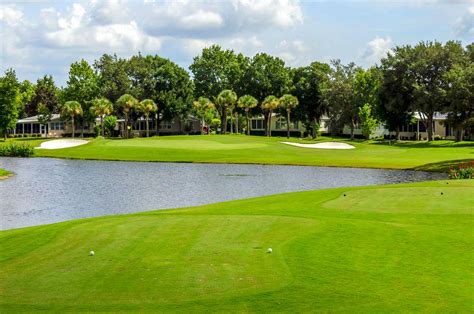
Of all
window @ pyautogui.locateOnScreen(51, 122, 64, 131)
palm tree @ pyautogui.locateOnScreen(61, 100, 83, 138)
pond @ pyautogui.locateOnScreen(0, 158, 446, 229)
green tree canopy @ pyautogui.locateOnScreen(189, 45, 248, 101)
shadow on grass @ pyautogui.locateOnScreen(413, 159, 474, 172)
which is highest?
green tree canopy @ pyautogui.locateOnScreen(189, 45, 248, 101)

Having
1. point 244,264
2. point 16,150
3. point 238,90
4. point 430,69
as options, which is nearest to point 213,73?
point 238,90

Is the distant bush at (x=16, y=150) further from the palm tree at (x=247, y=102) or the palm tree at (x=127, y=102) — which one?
the palm tree at (x=247, y=102)

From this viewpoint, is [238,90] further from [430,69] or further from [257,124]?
[430,69]

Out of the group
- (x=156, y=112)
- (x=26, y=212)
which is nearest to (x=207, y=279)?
(x=26, y=212)

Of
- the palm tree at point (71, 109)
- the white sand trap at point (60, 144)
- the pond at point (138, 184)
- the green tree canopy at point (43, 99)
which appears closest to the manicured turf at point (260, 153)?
the white sand trap at point (60, 144)

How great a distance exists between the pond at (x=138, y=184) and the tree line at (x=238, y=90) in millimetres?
53034

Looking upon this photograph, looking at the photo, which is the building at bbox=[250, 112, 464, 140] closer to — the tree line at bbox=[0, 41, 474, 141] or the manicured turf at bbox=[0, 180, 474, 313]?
the tree line at bbox=[0, 41, 474, 141]

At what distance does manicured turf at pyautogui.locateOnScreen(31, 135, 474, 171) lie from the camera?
7594cm

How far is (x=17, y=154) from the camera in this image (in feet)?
311

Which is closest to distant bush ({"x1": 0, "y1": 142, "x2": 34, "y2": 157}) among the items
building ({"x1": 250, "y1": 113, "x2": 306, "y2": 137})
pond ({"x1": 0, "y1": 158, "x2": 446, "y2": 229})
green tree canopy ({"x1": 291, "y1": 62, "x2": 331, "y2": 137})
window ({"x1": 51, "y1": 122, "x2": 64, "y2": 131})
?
pond ({"x1": 0, "y1": 158, "x2": 446, "y2": 229})

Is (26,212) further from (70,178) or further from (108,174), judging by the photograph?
(108,174)

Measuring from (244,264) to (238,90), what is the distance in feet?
454

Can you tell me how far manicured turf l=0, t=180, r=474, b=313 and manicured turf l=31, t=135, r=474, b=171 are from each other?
156ft

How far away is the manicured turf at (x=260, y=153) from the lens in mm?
75938
